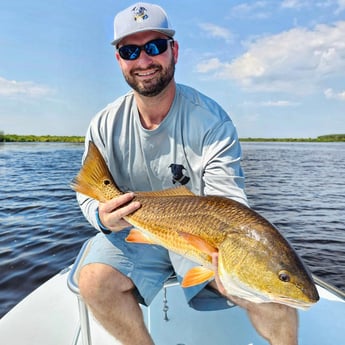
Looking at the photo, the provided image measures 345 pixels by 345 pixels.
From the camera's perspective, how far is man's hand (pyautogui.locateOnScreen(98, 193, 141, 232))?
239cm

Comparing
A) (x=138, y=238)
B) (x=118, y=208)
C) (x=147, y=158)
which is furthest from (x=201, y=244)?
(x=147, y=158)

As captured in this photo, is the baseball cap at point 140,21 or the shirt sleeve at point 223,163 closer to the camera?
the shirt sleeve at point 223,163

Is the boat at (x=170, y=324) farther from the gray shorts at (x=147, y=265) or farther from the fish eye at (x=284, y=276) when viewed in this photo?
the fish eye at (x=284, y=276)

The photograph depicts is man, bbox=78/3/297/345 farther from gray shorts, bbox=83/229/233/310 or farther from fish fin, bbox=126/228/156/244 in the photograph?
fish fin, bbox=126/228/156/244

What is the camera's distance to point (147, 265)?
2.79 m

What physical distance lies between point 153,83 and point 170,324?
6.45ft

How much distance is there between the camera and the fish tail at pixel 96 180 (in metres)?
2.55

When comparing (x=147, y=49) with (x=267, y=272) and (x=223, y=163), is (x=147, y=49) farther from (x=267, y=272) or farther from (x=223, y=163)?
(x=267, y=272)

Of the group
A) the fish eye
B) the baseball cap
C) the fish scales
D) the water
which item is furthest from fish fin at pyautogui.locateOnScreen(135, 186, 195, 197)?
the water

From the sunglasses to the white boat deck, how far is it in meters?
2.17

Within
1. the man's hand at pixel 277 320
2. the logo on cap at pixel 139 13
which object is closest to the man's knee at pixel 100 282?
the man's hand at pixel 277 320

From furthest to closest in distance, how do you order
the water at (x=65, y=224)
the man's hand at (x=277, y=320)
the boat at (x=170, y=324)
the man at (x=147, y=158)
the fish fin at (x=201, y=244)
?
the water at (x=65, y=224) → the boat at (x=170, y=324) → the man at (x=147, y=158) → the man's hand at (x=277, y=320) → the fish fin at (x=201, y=244)

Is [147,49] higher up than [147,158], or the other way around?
[147,49]

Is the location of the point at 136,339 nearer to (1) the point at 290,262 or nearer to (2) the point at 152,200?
(2) the point at 152,200
